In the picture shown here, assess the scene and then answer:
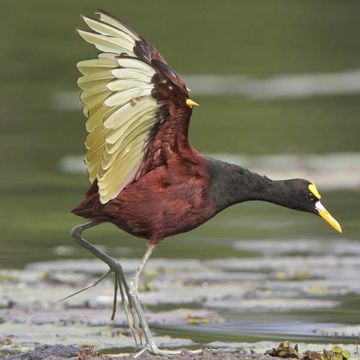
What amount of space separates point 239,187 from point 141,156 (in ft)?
2.31

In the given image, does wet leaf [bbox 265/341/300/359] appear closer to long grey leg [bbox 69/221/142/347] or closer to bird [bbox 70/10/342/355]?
bird [bbox 70/10/342/355]

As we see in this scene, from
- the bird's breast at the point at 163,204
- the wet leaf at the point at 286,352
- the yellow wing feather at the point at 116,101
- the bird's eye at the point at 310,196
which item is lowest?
the wet leaf at the point at 286,352

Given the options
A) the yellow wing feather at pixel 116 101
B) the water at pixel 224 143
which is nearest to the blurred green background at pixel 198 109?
the water at pixel 224 143

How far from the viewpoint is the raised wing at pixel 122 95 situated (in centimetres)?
756

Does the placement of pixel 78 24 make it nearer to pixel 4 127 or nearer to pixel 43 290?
pixel 4 127

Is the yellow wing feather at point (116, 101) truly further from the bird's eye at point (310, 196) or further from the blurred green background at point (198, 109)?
the blurred green background at point (198, 109)

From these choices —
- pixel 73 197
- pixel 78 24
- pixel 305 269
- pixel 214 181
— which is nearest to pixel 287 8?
pixel 78 24

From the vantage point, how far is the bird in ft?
24.9

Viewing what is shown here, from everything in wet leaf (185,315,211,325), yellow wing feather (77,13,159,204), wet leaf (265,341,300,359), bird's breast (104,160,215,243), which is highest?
yellow wing feather (77,13,159,204)

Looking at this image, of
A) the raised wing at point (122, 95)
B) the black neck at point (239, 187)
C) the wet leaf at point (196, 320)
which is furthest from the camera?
the wet leaf at point (196, 320)

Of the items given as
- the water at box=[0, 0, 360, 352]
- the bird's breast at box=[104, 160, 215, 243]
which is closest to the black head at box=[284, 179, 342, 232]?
the bird's breast at box=[104, 160, 215, 243]

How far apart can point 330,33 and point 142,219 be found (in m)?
22.7

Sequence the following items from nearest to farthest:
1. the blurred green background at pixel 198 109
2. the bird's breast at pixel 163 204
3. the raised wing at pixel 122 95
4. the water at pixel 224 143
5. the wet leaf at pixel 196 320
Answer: the raised wing at pixel 122 95, the bird's breast at pixel 163 204, the wet leaf at pixel 196 320, the water at pixel 224 143, the blurred green background at pixel 198 109

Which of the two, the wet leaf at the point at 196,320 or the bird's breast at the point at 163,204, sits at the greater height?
the bird's breast at the point at 163,204
